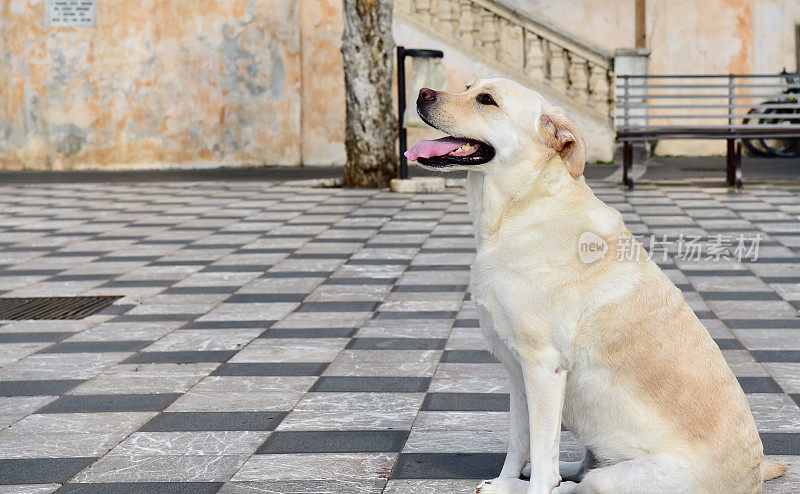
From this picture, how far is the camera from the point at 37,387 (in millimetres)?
5301

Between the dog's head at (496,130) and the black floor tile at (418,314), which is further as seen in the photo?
the black floor tile at (418,314)

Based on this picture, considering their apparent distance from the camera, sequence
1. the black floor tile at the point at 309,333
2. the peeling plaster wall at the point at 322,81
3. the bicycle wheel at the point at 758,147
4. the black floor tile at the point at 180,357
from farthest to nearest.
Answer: the bicycle wheel at the point at 758,147, the peeling plaster wall at the point at 322,81, the black floor tile at the point at 309,333, the black floor tile at the point at 180,357

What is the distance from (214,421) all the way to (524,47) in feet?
46.6

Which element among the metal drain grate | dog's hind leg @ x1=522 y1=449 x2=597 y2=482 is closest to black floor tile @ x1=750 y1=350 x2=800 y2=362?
dog's hind leg @ x1=522 y1=449 x2=597 y2=482

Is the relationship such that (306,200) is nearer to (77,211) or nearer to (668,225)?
(77,211)

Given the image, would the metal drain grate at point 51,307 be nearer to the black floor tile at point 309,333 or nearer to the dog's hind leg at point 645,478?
the black floor tile at point 309,333

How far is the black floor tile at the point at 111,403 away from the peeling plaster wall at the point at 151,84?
45.3 ft

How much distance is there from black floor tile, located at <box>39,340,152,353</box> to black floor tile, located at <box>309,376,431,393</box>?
1.26 m

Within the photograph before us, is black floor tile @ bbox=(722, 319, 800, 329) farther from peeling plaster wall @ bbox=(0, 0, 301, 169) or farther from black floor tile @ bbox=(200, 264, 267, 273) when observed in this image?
peeling plaster wall @ bbox=(0, 0, 301, 169)

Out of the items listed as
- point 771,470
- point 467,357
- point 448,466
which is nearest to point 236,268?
point 467,357

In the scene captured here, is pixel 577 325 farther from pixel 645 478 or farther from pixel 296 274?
pixel 296 274

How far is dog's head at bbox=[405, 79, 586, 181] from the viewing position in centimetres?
332

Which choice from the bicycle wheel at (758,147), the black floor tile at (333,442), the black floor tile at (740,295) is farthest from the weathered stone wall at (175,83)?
the black floor tile at (333,442)

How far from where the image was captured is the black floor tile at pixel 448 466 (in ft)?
13.0
